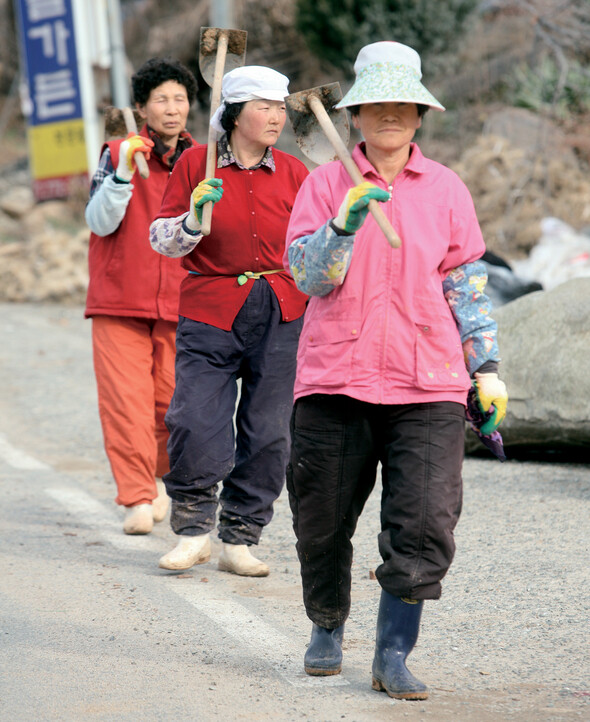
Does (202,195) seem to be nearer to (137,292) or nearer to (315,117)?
(315,117)

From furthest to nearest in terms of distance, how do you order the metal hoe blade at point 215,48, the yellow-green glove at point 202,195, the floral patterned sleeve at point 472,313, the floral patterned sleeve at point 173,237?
the metal hoe blade at point 215,48, the floral patterned sleeve at point 173,237, the yellow-green glove at point 202,195, the floral patterned sleeve at point 472,313

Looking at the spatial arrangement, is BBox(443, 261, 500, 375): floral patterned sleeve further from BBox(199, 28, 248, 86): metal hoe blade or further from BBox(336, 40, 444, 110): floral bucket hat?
BBox(199, 28, 248, 86): metal hoe blade

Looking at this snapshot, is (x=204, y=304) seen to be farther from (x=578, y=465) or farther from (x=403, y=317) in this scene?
(x=578, y=465)

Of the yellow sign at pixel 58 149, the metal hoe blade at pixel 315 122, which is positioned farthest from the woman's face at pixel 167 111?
the yellow sign at pixel 58 149

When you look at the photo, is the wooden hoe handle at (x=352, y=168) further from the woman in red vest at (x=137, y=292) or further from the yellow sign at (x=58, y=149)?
the yellow sign at (x=58, y=149)

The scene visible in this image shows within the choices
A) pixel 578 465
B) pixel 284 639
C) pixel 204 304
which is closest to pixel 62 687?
pixel 284 639

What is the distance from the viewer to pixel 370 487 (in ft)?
11.6

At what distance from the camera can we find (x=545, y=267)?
418 inches

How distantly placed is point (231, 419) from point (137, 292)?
3.47 ft

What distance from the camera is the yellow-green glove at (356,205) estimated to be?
305cm

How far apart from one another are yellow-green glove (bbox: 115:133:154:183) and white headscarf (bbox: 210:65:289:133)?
2.31 feet

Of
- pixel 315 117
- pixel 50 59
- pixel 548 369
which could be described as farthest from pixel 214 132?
pixel 50 59

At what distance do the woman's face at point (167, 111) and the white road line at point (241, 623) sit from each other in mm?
1854

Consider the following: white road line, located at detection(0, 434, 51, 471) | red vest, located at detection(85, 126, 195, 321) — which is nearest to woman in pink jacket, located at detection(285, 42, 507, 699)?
red vest, located at detection(85, 126, 195, 321)
